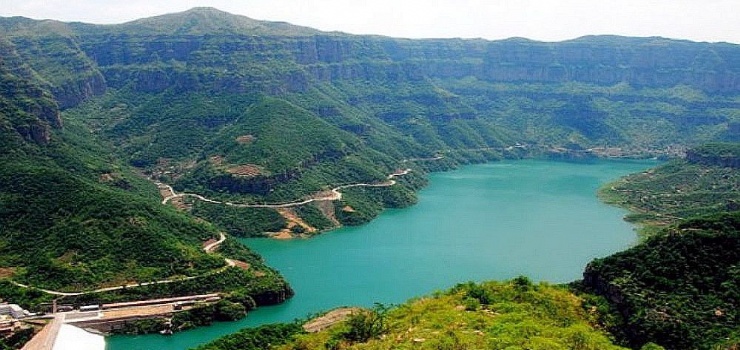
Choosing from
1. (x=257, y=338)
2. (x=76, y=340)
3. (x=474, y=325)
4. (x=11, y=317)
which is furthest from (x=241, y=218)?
(x=474, y=325)

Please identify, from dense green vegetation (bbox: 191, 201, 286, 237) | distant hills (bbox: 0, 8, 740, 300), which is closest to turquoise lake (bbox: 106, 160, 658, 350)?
dense green vegetation (bbox: 191, 201, 286, 237)

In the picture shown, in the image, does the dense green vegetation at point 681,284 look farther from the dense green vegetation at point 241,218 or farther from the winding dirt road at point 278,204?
the winding dirt road at point 278,204

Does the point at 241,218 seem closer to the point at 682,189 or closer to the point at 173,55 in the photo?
the point at 682,189

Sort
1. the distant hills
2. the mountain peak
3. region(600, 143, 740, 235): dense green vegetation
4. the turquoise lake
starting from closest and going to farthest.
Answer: the turquoise lake
the distant hills
region(600, 143, 740, 235): dense green vegetation
the mountain peak

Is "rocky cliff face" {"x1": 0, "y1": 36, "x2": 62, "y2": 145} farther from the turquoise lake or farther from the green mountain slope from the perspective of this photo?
the turquoise lake

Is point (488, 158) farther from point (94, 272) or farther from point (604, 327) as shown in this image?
point (604, 327)

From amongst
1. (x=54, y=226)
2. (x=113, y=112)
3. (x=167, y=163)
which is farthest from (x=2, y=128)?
(x=113, y=112)
